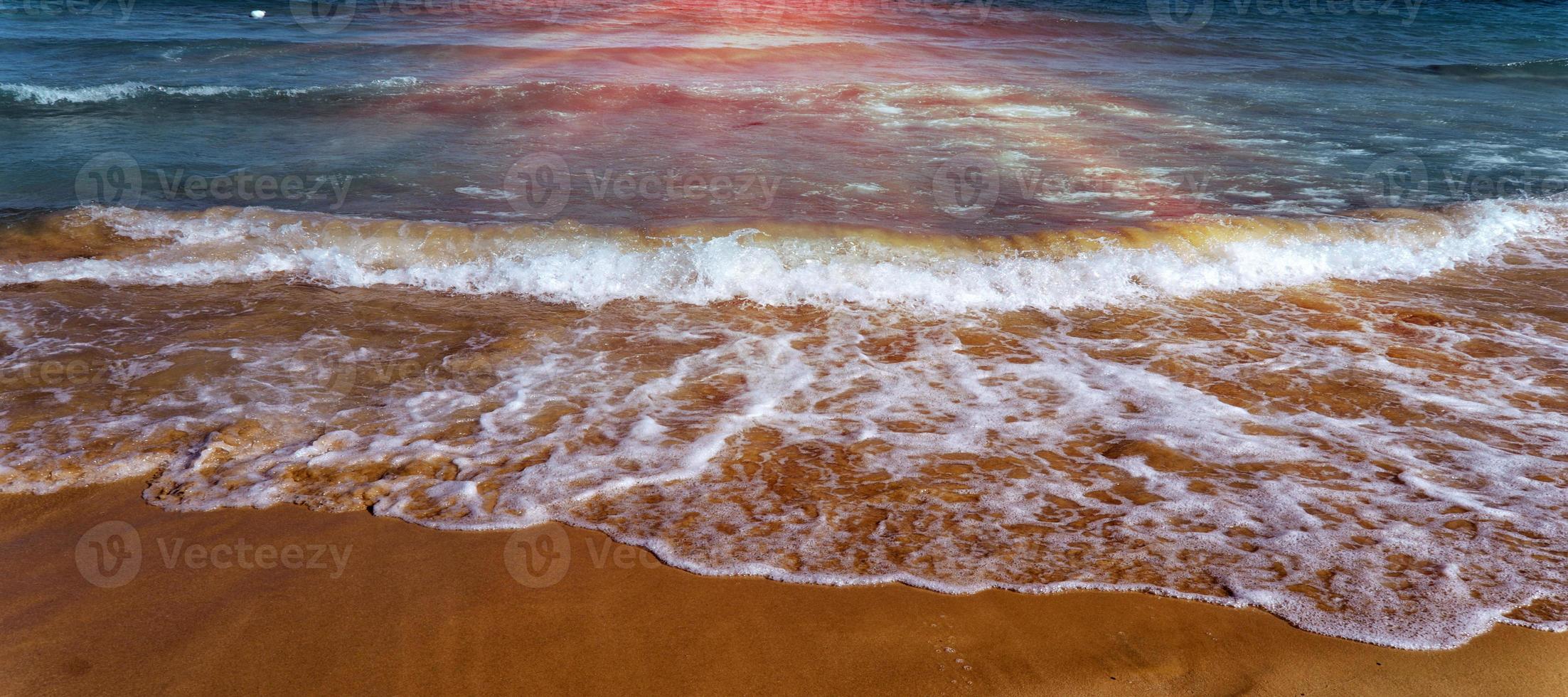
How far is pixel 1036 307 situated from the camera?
5.73m

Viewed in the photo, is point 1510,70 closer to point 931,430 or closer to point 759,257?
point 759,257

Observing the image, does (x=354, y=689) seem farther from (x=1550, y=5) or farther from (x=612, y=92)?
(x=1550, y=5)

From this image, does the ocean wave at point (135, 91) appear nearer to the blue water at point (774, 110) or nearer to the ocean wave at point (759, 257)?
the blue water at point (774, 110)

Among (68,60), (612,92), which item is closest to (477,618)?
(612,92)

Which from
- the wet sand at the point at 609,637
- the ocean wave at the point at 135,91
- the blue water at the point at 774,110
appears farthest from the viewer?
the ocean wave at the point at 135,91

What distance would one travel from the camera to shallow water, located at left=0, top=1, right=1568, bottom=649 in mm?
3266

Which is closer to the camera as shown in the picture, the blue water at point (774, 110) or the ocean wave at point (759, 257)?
the ocean wave at point (759, 257)

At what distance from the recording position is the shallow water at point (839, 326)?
3.27 m

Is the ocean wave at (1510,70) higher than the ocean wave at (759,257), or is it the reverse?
the ocean wave at (1510,70)

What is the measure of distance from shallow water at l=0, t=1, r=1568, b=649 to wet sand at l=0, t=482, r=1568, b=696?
0.13 metres

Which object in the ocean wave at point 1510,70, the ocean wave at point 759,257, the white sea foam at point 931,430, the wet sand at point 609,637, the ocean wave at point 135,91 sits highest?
the ocean wave at point 1510,70

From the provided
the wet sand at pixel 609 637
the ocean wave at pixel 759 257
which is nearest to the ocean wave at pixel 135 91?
the ocean wave at pixel 759 257

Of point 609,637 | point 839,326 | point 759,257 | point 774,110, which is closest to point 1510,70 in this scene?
point 774,110

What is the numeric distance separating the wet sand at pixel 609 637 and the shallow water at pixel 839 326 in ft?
0.43
